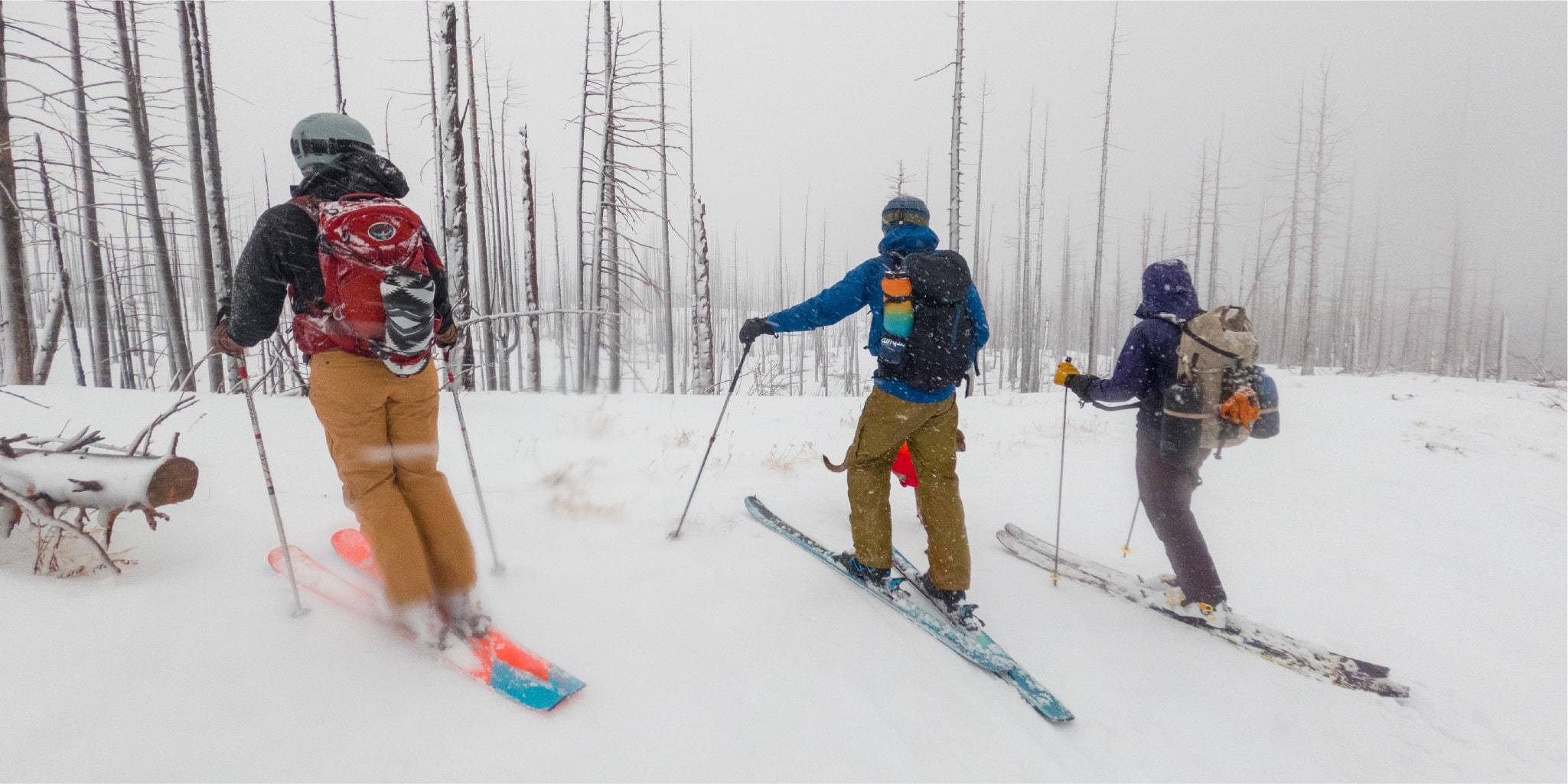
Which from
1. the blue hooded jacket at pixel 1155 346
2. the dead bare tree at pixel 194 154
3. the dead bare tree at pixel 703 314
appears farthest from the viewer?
the dead bare tree at pixel 703 314

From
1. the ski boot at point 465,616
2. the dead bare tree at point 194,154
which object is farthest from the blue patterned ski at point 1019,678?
the dead bare tree at point 194,154

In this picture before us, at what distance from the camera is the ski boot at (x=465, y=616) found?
2.42 metres

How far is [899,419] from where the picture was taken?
3.03 m

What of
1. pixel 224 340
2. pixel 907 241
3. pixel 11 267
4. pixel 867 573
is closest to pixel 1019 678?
pixel 867 573

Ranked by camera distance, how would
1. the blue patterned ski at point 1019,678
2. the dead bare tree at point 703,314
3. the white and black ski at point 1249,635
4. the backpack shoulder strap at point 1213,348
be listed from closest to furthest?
A: 1. the blue patterned ski at point 1019,678
2. the white and black ski at point 1249,635
3. the backpack shoulder strap at point 1213,348
4. the dead bare tree at point 703,314

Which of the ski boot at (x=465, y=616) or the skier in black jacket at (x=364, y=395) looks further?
the ski boot at (x=465, y=616)

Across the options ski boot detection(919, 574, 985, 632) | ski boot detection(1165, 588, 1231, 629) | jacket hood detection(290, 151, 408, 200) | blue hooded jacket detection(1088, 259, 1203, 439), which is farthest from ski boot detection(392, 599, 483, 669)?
ski boot detection(1165, 588, 1231, 629)

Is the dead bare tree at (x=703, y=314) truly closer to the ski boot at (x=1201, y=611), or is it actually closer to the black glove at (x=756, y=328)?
the black glove at (x=756, y=328)

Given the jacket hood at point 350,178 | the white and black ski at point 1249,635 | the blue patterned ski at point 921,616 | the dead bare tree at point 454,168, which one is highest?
the dead bare tree at point 454,168

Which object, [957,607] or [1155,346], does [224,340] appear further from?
[1155,346]

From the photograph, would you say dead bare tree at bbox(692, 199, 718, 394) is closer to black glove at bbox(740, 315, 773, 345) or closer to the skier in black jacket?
black glove at bbox(740, 315, 773, 345)

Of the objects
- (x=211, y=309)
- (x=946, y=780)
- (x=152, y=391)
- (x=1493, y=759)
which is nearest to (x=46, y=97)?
(x=152, y=391)

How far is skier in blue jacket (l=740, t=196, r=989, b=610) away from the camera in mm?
3000

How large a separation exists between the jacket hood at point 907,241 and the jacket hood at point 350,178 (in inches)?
88.3
